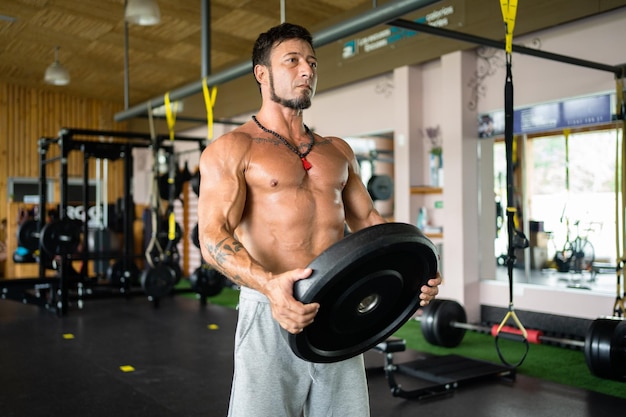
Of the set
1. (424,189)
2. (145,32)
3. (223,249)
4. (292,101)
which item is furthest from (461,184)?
(145,32)

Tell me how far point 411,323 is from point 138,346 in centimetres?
237

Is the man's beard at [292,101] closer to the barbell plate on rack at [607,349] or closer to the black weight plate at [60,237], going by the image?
the barbell plate on rack at [607,349]

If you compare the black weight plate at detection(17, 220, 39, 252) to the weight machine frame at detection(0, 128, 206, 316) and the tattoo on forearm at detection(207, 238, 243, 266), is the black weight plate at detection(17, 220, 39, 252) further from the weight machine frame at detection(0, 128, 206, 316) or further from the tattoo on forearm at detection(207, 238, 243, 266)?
the tattoo on forearm at detection(207, 238, 243, 266)

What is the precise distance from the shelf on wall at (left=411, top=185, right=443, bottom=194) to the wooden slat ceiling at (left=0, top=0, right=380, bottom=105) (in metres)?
1.87

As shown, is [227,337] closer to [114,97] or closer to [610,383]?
[610,383]

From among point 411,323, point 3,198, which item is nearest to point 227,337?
point 411,323

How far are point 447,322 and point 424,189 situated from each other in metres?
1.64

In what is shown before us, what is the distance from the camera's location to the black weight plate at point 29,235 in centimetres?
678

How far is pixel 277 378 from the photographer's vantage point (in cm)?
150

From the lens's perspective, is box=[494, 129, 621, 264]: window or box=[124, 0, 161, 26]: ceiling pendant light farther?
box=[494, 129, 621, 264]: window

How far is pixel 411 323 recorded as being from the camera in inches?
211

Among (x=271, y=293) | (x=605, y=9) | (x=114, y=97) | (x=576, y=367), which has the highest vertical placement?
(x=114, y=97)

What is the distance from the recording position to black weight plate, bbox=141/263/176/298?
18.6 ft

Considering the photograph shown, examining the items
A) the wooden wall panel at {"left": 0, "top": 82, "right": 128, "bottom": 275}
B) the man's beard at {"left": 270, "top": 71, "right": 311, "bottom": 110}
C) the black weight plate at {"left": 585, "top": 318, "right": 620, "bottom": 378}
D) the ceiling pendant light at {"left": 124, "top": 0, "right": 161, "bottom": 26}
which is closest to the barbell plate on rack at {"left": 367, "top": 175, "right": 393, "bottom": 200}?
the ceiling pendant light at {"left": 124, "top": 0, "right": 161, "bottom": 26}
